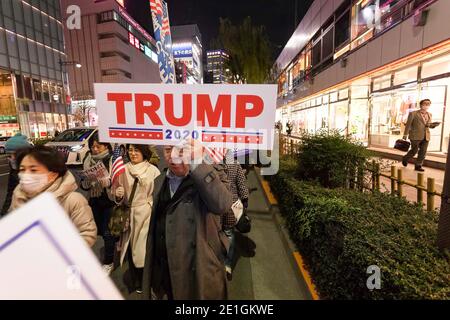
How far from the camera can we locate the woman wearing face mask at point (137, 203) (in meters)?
2.85

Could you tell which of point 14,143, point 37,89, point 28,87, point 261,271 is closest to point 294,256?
point 261,271

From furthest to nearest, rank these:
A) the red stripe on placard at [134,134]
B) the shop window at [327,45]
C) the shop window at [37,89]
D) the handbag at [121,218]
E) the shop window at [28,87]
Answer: the shop window at [37,89] → the shop window at [28,87] → the shop window at [327,45] → the handbag at [121,218] → the red stripe on placard at [134,134]

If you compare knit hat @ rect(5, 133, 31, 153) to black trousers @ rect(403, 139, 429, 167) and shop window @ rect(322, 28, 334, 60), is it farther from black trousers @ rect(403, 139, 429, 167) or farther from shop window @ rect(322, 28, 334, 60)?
shop window @ rect(322, 28, 334, 60)

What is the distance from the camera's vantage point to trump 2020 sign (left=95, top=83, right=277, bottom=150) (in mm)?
2082

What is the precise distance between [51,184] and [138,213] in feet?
3.57

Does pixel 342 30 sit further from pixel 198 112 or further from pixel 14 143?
pixel 14 143

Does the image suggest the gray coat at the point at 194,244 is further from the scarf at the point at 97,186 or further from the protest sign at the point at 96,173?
the scarf at the point at 97,186

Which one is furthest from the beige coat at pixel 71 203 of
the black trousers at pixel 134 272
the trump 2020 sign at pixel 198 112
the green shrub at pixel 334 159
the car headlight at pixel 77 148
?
the car headlight at pixel 77 148

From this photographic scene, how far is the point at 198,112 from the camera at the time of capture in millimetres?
2115

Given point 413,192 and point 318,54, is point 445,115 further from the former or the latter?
point 318,54

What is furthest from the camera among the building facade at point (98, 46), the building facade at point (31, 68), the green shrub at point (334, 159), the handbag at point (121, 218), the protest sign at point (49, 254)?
the building facade at point (98, 46)

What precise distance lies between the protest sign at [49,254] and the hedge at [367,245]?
6.24 ft

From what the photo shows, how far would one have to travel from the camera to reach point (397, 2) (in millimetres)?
9984

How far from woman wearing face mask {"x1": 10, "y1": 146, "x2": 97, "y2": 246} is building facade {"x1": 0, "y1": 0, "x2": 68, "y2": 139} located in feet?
101
